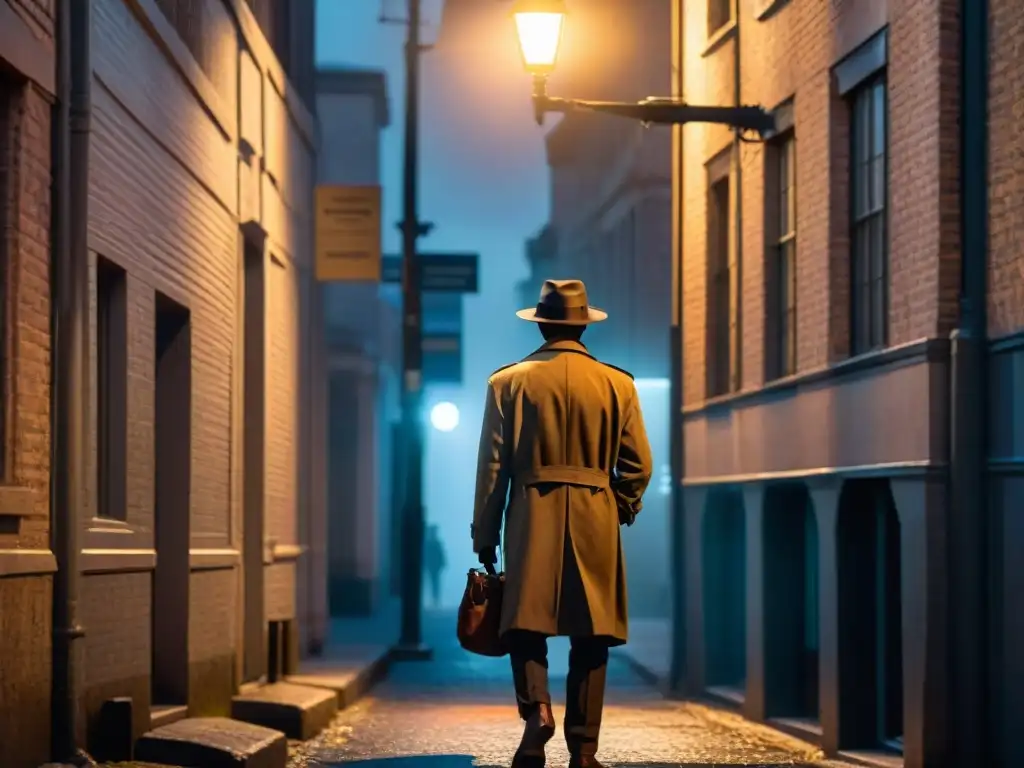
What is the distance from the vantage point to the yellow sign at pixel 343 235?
1934 cm

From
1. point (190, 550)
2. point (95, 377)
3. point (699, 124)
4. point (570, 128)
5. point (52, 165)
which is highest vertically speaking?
point (570, 128)

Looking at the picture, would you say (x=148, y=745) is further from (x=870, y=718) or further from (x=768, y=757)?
(x=870, y=718)

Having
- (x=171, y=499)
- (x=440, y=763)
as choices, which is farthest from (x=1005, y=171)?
(x=171, y=499)

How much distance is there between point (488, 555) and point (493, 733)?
3561 mm

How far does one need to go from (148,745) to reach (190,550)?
2451 mm

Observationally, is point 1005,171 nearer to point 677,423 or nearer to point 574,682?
point 574,682

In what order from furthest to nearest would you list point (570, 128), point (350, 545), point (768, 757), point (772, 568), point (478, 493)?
1. point (570, 128)
2. point (350, 545)
3. point (772, 568)
4. point (768, 757)
5. point (478, 493)

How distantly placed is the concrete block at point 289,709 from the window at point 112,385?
6.53ft

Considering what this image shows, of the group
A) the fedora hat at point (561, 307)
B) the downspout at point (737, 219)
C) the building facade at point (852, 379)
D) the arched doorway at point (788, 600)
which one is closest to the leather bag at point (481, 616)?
the fedora hat at point (561, 307)

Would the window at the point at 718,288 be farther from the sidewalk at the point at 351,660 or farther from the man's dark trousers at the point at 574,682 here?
the man's dark trousers at the point at 574,682

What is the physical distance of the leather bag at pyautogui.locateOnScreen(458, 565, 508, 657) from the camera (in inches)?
324

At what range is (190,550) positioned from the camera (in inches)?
486

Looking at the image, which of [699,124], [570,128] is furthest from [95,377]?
[570,128]

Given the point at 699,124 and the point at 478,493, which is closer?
the point at 478,493
